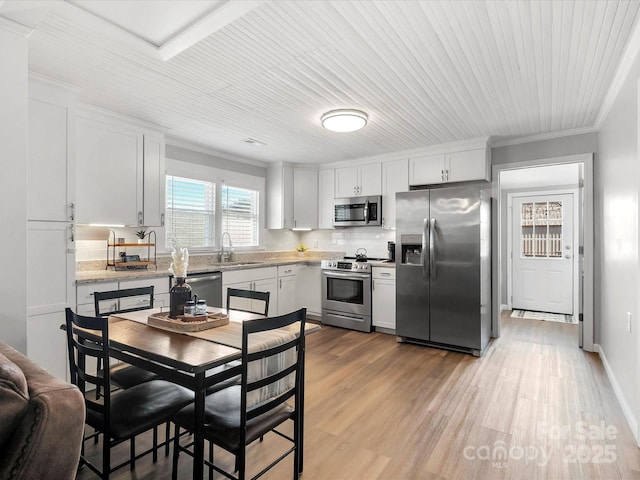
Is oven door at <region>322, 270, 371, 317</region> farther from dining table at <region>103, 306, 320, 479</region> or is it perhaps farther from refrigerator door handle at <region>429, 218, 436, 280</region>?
dining table at <region>103, 306, 320, 479</region>

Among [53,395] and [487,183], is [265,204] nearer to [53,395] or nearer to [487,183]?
[487,183]

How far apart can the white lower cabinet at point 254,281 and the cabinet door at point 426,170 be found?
2325 mm

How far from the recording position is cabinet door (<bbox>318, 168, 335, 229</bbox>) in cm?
566

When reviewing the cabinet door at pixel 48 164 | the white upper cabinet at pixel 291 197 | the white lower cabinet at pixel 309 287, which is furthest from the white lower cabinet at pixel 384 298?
the cabinet door at pixel 48 164

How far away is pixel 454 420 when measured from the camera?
2.52 metres

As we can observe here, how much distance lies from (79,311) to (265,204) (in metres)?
3.25

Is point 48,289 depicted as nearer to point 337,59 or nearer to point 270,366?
point 270,366

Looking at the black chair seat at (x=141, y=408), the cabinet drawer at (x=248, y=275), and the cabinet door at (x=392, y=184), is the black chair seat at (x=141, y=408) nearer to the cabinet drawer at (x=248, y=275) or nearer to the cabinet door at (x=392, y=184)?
the cabinet drawer at (x=248, y=275)

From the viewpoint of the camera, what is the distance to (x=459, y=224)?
396 cm

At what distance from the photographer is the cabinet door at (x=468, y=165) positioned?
4309 millimetres

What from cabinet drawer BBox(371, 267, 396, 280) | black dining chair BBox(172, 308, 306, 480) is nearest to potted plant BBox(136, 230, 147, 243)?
black dining chair BBox(172, 308, 306, 480)

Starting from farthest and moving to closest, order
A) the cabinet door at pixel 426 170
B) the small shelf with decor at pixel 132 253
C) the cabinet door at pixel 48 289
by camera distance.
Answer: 1. the cabinet door at pixel 426 170
2. the small shelf with decor at pixel 132 253
3. the cabinet door at pixel 48 289

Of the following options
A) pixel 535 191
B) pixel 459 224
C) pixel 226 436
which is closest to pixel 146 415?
pixel 226 436

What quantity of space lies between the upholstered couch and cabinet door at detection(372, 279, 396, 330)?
405 cm
